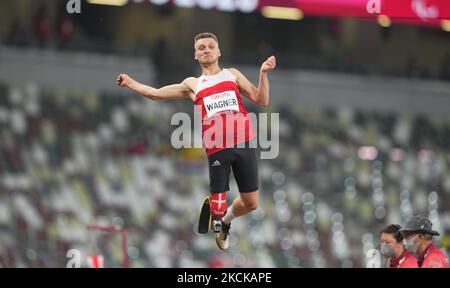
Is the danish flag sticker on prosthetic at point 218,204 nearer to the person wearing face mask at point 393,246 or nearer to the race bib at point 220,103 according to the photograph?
the race bib at point 220,103

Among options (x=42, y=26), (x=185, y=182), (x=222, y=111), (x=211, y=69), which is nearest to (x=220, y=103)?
(x=222, y=111)

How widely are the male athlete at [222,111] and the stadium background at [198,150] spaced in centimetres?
1521

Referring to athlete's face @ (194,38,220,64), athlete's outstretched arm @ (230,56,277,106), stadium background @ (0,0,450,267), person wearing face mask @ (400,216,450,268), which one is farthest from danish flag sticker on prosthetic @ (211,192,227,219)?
stadium background @ (0,0,450,267)

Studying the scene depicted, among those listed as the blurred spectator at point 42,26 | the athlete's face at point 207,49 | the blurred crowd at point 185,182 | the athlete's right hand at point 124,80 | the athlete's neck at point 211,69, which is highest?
the blurred spectator at point 42,26

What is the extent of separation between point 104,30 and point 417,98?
9.29m

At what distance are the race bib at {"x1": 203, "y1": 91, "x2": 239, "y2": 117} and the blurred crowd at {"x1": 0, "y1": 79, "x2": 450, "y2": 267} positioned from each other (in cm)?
1515

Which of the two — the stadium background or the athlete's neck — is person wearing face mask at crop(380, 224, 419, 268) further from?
the stadium background

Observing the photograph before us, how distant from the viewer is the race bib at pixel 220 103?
37.1ft

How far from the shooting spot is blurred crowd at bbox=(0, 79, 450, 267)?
28859mm

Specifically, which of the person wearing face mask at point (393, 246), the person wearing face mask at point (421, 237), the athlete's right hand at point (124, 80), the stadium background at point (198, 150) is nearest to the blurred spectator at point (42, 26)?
the stadium background at point (198, 150)

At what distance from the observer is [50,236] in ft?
92.2
